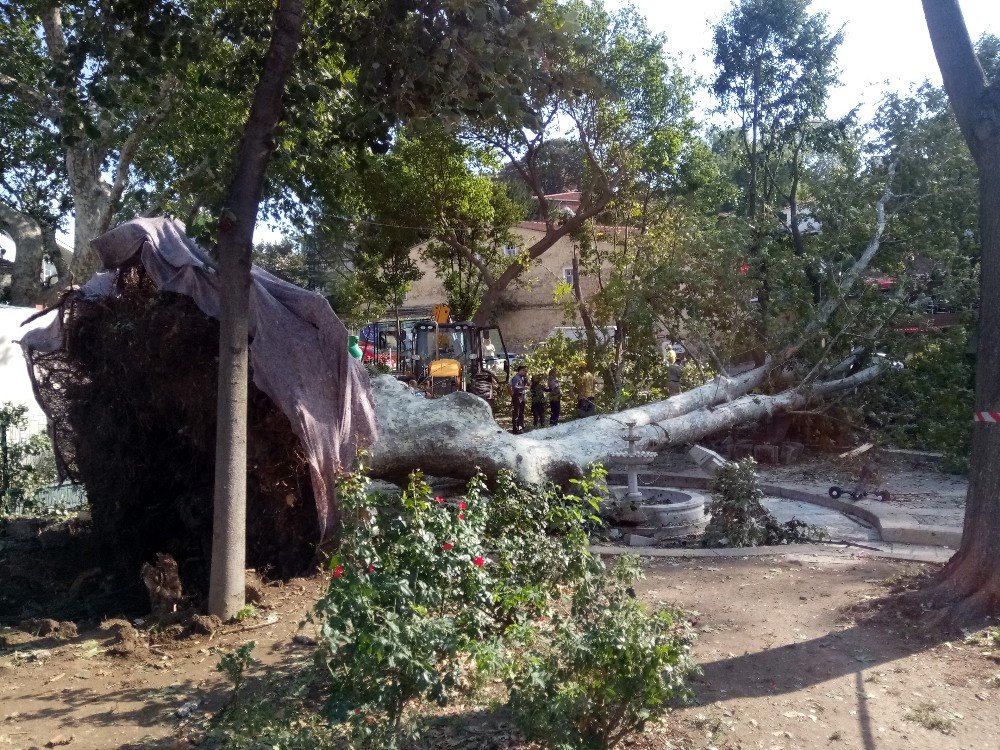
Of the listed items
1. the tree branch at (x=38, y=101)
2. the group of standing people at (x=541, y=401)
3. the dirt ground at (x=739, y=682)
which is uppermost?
the tree branch at (x=38, y=101)

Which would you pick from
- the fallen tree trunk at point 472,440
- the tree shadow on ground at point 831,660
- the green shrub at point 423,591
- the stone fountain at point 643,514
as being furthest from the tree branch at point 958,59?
the fallen tree trunk at point 472,440

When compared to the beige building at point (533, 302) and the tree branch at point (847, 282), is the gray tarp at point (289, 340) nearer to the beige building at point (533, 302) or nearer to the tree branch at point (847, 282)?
the tree branch at point (847, 282)

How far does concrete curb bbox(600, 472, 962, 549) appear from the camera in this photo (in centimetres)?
814

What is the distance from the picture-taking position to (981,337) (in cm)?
570

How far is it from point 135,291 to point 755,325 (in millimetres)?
9822

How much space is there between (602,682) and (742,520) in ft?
16.2

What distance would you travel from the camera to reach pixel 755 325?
45.5 feet

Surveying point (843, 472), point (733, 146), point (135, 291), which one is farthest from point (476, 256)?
point (135, 291)

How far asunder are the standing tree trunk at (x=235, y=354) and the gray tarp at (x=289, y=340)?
0.76 metres

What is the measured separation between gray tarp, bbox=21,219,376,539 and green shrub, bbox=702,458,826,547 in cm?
344

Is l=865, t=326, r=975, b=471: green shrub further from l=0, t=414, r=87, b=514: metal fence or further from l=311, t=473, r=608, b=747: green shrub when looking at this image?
l=0, t=414, r=87, b=514: metal fence

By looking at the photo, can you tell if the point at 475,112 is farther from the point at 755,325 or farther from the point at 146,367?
the point at 755,325

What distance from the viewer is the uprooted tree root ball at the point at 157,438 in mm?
6574

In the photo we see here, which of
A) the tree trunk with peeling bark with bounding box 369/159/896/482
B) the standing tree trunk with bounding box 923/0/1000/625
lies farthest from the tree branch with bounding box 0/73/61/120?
the standing tree trunk with bounding box 923/0/1000/625
